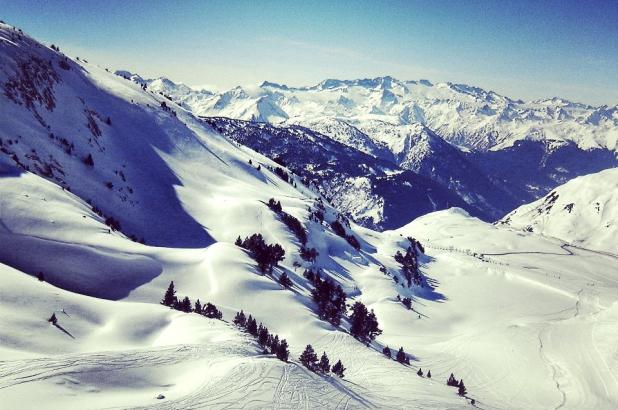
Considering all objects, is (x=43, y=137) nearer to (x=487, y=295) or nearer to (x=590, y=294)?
(x=487, y=295)

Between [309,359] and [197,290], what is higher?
[309,359]

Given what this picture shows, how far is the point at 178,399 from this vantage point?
81.4 ft

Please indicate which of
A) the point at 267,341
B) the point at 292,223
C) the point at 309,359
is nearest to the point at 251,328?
the point at 267,341

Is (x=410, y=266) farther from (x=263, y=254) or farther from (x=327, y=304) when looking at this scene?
(x=263, y=254)

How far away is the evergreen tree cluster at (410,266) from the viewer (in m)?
131

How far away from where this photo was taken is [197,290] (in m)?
60.7

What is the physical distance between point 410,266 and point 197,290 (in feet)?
295

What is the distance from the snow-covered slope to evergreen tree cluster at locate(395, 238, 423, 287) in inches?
188

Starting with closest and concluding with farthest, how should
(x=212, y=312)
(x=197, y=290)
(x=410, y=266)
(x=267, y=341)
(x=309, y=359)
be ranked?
1. (x=309, y=359)
2. (x=267, y=341)
3. (x=212, y=312)
4. (x=197, y=290)
5. (x=410, y=266)

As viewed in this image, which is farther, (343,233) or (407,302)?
(343,233)

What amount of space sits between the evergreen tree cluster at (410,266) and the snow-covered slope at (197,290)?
4770 mm

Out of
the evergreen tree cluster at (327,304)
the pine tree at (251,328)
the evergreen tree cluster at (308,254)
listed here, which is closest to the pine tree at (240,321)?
the pine tree at (251,328)

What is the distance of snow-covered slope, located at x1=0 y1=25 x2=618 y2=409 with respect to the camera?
29.1 meters

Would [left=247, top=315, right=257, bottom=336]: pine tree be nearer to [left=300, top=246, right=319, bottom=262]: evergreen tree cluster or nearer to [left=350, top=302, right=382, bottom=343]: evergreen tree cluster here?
[left=350, top=302, right=382, bottom=343]: evergreen tree cluster
